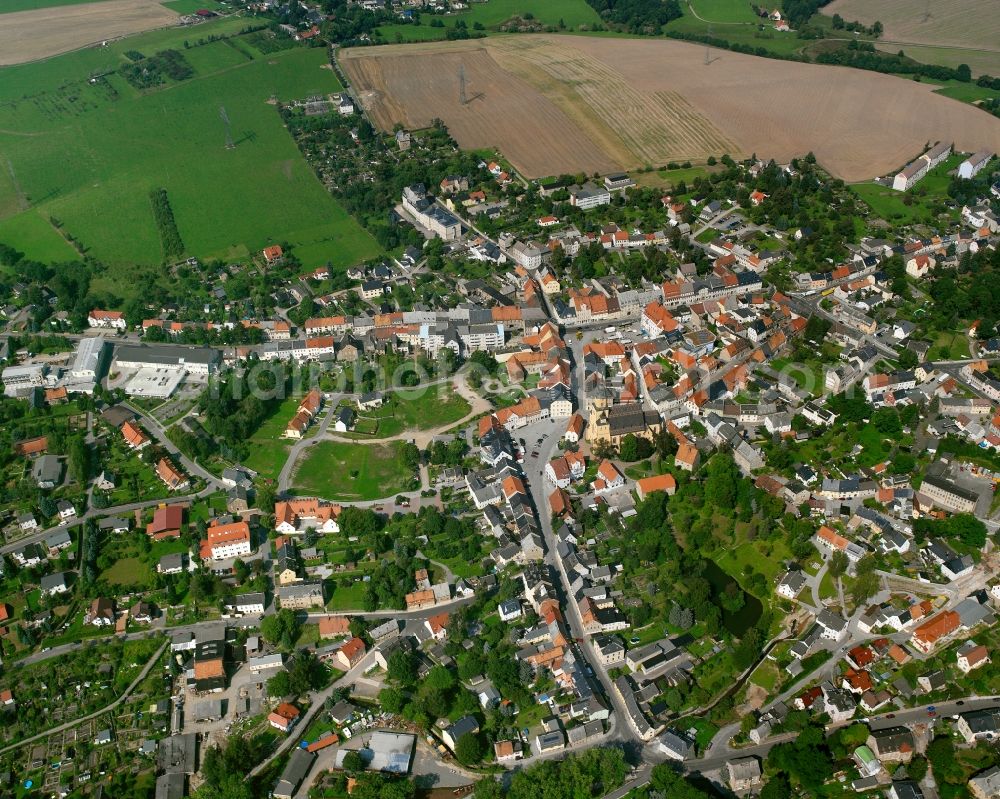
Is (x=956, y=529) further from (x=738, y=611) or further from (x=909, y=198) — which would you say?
(x=909, y=198)

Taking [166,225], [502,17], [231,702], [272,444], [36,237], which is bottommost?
[231,702]

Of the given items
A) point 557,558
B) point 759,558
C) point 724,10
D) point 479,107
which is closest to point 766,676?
point 759,558

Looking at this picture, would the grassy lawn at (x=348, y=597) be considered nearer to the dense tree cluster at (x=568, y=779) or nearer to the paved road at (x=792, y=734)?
the dense tree cluster at (x=568, y=779)

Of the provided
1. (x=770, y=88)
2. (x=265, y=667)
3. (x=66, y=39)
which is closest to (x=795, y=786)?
(x=265, y=667)

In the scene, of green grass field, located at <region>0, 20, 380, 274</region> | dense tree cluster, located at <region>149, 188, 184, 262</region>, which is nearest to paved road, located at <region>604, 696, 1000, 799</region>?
green grass field, located at <region>0, 20, 380, 274</region>

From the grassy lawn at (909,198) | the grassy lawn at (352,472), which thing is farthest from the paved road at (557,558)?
the grassy lawn at (909,198)

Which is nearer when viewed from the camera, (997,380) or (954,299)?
(997,380)

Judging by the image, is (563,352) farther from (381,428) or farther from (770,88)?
(770,88)
